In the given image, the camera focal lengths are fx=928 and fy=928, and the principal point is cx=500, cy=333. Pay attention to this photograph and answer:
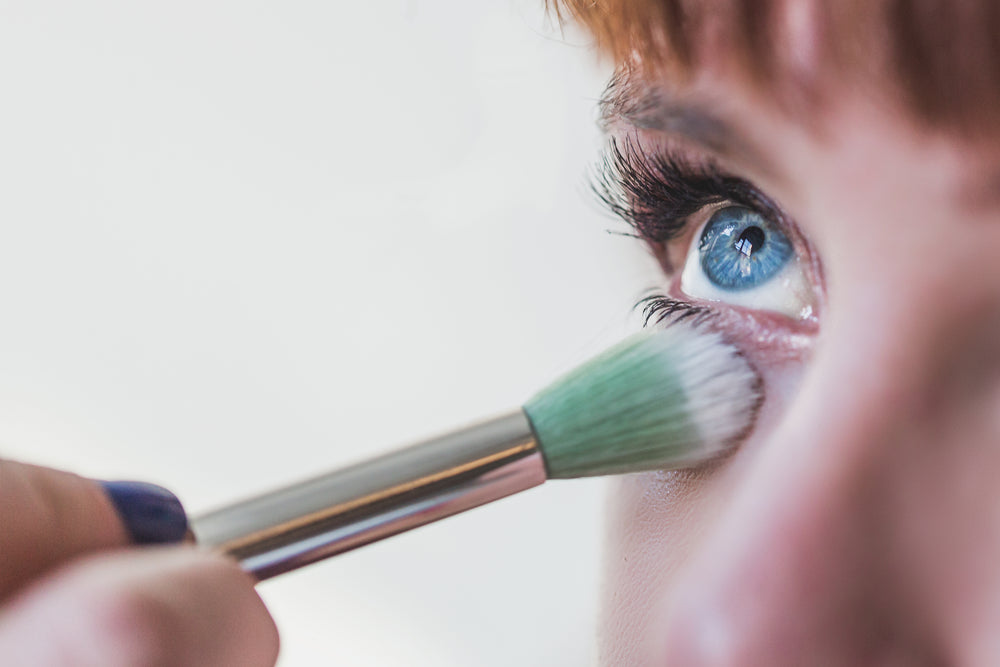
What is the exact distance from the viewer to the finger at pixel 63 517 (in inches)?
A: 15.5

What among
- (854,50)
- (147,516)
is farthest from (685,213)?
(147,516)

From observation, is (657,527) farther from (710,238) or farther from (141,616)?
(141,616)

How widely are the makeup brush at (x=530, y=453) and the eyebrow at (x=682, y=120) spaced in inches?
4.4

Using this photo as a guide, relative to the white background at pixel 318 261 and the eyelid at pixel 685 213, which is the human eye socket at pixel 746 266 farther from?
the white background at pixel 318 261

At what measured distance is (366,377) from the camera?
37.7 inches

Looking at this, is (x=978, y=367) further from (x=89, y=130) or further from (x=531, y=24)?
(x=89, y=130)

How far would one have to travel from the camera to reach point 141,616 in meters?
0.34

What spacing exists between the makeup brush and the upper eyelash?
0.28 feet

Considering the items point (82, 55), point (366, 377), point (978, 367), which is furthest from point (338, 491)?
point (82, 55)

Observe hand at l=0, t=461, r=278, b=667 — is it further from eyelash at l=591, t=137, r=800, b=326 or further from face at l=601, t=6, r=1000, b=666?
eyelash at l=591, t=137, r=800, b=326

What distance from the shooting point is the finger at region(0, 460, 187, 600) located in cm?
39

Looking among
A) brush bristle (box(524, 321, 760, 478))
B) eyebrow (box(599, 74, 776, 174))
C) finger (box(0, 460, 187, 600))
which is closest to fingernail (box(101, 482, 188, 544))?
finger (box(0, 460, 187, 600))

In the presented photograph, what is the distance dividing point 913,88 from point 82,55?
805 millimetres

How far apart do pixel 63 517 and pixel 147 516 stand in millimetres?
38
